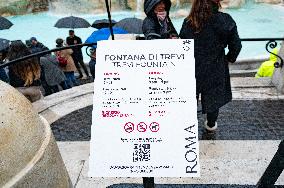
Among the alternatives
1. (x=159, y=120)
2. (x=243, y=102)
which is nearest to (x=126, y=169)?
(x=159, y=120)

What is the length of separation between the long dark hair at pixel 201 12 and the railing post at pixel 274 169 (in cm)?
164

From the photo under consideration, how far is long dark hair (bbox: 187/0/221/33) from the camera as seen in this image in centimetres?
398

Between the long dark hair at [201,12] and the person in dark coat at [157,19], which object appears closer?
the long dark hair at [201,12]

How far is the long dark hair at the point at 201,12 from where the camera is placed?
3.98m

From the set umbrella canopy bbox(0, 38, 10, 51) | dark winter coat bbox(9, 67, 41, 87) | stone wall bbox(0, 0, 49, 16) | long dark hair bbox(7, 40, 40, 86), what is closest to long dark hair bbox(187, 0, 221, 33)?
long dark hair bbox(7, 40, 40, 86)

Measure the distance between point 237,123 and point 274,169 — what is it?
2280mm

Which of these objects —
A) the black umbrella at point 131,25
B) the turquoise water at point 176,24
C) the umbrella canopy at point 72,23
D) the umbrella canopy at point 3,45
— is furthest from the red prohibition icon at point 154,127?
the turquoise water at point 176,24

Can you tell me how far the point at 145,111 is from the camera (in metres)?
2.70

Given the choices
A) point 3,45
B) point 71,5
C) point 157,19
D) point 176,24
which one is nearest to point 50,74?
point 3,45

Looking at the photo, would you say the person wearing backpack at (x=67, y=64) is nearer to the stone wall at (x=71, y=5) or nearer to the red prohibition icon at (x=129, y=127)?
the red prohibition icon at (x=129, y=127)

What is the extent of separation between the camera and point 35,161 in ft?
7.11

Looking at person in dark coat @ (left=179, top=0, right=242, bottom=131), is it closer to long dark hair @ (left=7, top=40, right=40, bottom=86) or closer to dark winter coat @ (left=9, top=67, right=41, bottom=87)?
long dark hair @ (left=7, top=40, right=40, bottom=86)

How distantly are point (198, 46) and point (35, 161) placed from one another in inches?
98.6

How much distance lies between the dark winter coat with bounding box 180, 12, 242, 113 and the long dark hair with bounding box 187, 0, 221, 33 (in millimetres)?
55
